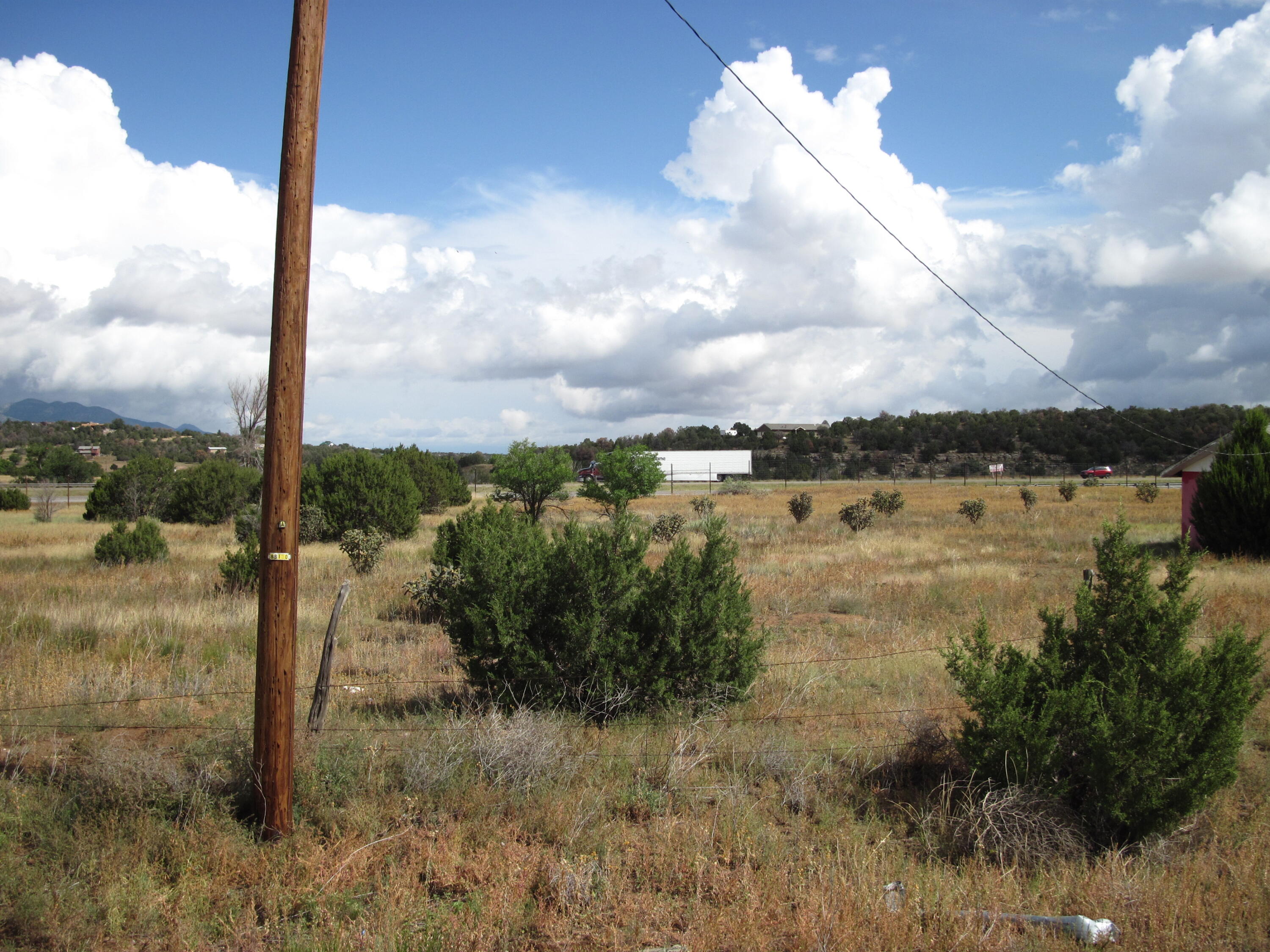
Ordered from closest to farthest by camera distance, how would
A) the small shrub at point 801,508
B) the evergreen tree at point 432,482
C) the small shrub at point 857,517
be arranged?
the small shrub at point 857,517, the small shrub at point 801,508, the evergreen tree at point 432,482

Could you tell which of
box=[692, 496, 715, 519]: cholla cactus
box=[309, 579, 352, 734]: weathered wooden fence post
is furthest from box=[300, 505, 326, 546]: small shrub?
box=[309, 579, 352, 734]: weathered wooden fence post

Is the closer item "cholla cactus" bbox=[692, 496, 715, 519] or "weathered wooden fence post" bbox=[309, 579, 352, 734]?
"weathered wooden fence post" bbox=[309, 579, 352, 734]

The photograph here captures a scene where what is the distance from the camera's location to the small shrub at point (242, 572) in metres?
13.8

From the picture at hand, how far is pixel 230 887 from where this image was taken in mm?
4141

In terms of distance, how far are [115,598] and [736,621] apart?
429 inches

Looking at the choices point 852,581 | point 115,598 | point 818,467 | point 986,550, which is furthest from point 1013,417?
point 115,598

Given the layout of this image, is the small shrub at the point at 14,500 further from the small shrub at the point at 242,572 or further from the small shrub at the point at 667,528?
the small shrub at the point at 667,528

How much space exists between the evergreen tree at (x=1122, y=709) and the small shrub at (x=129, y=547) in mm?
18126

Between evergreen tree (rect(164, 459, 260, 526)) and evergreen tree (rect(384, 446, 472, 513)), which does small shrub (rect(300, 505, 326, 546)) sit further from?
evergreen tree (rect(384, 446, 472, 513))

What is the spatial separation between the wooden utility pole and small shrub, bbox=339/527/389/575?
12264 millimetres

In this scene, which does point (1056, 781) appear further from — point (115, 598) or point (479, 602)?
point (115, 598)

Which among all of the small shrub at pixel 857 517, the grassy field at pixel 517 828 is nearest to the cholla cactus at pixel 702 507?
the small shrub at pixel 857 517

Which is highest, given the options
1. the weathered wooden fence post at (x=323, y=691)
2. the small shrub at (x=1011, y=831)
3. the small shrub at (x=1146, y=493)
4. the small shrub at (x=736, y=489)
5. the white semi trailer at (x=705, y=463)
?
the white semi trailer at (x=705, y=463)

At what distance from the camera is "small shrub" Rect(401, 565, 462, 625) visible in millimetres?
11820
